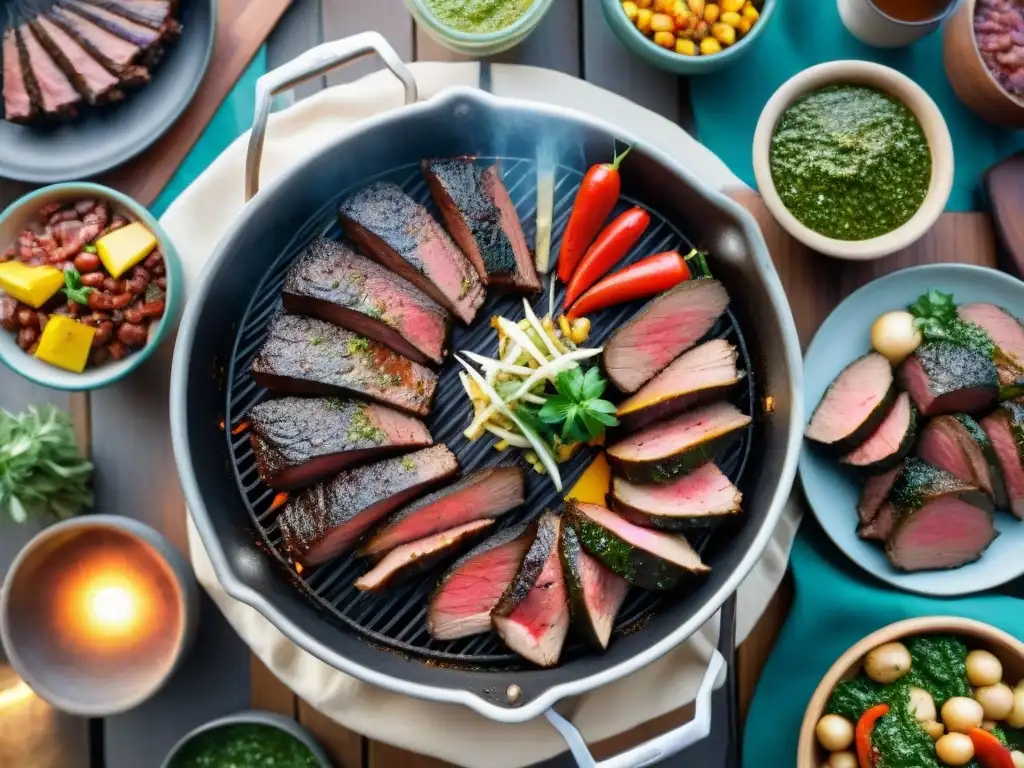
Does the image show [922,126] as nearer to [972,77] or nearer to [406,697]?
[972,77]

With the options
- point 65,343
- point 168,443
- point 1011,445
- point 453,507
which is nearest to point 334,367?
point 453,507

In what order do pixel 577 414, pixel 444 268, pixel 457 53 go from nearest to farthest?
pixel 577 414
pixel 444 268
pixel 457 53

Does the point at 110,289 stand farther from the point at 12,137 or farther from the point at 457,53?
the point at 457,53

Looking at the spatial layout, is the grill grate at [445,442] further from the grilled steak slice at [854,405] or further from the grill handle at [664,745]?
the grill handle at [664,745]

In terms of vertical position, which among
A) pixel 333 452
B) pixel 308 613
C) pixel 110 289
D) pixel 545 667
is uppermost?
pixel 110 289

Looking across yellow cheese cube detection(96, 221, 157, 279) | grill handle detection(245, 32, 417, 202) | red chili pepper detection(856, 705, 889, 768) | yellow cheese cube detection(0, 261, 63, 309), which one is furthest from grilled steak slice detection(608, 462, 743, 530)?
yellow cheese cube detection(0, 261, 63, 309)

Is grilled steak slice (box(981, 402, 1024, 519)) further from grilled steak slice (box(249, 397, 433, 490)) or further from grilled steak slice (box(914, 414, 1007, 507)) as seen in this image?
grilled steak slice (box(249, 397, 433, 490))

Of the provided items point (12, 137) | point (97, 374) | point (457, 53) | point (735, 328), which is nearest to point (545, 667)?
point (735, 328)
